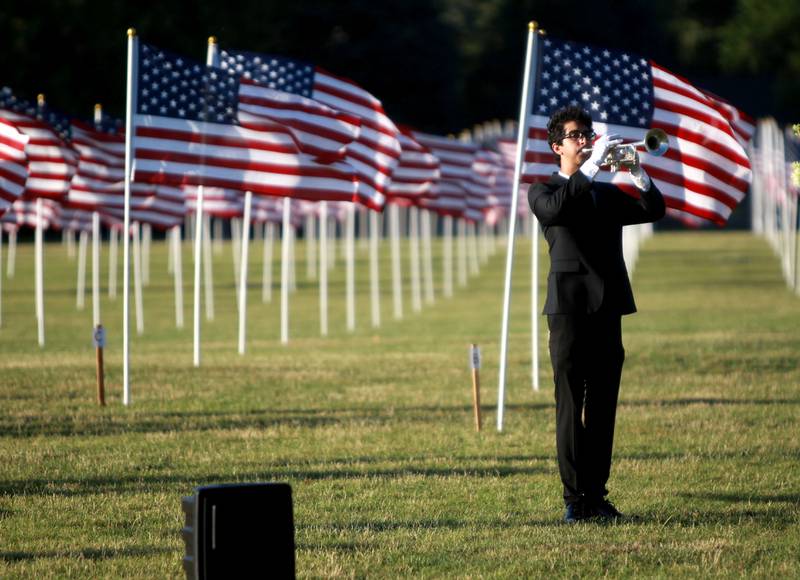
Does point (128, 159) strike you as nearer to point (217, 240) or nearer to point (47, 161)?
point (47, 161)

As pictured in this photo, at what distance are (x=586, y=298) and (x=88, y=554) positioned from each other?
3.37m

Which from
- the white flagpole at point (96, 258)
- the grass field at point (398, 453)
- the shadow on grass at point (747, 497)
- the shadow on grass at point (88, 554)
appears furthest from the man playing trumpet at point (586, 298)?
the white flagpole at point (96, 258)

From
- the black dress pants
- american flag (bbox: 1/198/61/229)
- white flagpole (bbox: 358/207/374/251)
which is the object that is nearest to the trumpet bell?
the black dress pants

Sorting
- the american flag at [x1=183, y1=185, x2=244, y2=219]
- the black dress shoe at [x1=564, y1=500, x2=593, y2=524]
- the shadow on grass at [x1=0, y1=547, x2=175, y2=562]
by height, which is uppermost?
the american flag at [x1=183, y1=185, x2=244, y2=219]

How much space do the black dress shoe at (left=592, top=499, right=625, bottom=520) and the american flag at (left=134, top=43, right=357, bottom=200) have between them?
8.00 metres

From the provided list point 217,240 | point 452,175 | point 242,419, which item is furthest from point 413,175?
point 217,240

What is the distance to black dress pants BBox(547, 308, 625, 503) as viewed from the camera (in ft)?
31.4

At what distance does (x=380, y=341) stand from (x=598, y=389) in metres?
16.2

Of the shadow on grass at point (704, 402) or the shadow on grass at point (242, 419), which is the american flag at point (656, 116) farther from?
the shadow on grass at point (242, 419)

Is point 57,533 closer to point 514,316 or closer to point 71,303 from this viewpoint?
point 514,316

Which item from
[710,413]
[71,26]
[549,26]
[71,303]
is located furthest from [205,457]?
[549,26]

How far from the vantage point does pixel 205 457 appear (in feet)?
42.4

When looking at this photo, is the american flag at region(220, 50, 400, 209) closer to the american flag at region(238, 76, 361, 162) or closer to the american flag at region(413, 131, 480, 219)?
the american flag at region(238, 76, 361, 162)

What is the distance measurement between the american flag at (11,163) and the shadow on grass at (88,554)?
993 centimetres
